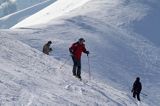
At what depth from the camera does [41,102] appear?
42.7ft

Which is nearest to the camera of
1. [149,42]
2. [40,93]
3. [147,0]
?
[40,93]

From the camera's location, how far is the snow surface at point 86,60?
14.8 meters

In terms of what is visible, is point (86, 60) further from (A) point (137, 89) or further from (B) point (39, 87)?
(B) point (39, 87)

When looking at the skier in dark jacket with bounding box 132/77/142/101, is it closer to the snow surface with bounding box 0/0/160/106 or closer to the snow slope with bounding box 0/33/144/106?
the snow surface with bounding box 0/0/160/106

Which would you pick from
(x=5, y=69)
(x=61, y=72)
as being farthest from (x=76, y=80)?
(x=5, y=69)

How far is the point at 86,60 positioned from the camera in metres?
48.5

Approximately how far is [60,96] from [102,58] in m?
37.9

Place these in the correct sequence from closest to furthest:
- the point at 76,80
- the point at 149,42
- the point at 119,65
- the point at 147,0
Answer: the point at 76,80 → the point at 119,65 → the point at 149,42 → the point at 147,0

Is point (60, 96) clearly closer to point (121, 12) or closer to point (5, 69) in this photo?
point (5, 69)

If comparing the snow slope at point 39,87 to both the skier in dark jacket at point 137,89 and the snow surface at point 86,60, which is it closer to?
the snow surface at point 86,60

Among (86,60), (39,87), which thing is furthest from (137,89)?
(86,60)

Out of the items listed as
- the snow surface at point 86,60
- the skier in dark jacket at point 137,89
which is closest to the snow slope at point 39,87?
the snow surface at point 86,60

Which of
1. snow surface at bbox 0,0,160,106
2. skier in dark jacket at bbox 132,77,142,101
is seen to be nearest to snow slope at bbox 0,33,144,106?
snow surface at bbox 0,0,160,106

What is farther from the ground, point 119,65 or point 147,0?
point 147,0
